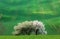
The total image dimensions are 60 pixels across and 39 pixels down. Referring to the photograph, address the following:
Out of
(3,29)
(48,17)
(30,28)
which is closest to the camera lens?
(30,28)

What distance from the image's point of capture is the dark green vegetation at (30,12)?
13.1 meters

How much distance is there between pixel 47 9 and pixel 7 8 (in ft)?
8.45

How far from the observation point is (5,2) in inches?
559

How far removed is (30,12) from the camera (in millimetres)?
13953

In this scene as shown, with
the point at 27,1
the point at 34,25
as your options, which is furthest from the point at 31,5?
the point at 34,25

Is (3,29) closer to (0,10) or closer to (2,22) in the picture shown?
(2,22)

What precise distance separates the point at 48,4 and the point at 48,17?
1134mm

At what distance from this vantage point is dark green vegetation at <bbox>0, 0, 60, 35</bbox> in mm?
13133

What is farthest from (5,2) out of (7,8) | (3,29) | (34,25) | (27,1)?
(34,25)

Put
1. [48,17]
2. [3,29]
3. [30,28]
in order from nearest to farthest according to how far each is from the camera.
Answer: [30,28]
[3,29]
[48,17]

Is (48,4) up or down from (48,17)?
up

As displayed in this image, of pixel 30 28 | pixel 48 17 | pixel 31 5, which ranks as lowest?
pixel 30 28

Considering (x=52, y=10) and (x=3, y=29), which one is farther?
(x=52, y=10)

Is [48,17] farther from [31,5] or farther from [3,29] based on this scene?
[3,29]
